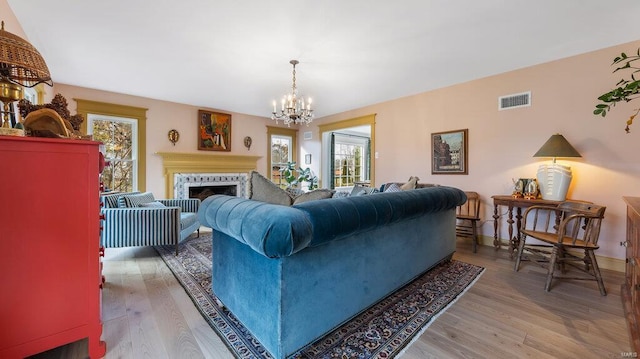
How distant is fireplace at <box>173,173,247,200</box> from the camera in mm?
5172

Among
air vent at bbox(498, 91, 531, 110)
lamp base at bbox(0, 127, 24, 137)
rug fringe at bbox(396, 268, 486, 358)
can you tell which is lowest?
rug fringe at bbox(396, 268, 486, 358)

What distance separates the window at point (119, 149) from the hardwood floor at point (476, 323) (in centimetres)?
279

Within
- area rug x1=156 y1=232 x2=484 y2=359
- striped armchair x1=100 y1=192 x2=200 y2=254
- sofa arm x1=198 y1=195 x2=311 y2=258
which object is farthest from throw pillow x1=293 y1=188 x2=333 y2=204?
striped armchair x1=100 y1=192 x2=200 y2=254

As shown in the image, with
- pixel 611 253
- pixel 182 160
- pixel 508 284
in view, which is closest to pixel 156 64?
pixel 182 160

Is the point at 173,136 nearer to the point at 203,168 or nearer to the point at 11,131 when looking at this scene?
the point at 203,168

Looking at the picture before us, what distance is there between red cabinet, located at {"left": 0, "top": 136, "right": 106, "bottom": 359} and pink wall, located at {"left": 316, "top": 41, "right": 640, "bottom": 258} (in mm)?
4331

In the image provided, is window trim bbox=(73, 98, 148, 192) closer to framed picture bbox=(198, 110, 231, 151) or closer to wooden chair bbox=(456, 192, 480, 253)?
framed picture bbox=(198, 110, 231, 151)

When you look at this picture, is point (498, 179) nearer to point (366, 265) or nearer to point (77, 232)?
point (366, 265)

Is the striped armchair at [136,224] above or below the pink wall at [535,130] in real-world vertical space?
below

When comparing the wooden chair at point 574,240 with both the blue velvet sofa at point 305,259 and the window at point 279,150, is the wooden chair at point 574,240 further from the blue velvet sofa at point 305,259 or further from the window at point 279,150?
the window at point 279,150

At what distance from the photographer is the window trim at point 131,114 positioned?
425 cm

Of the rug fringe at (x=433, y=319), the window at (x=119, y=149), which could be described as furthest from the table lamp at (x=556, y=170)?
the window at (x=119, y=149)

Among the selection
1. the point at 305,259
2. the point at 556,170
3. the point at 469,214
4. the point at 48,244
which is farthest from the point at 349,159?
the point at 48,244

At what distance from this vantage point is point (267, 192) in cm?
174
